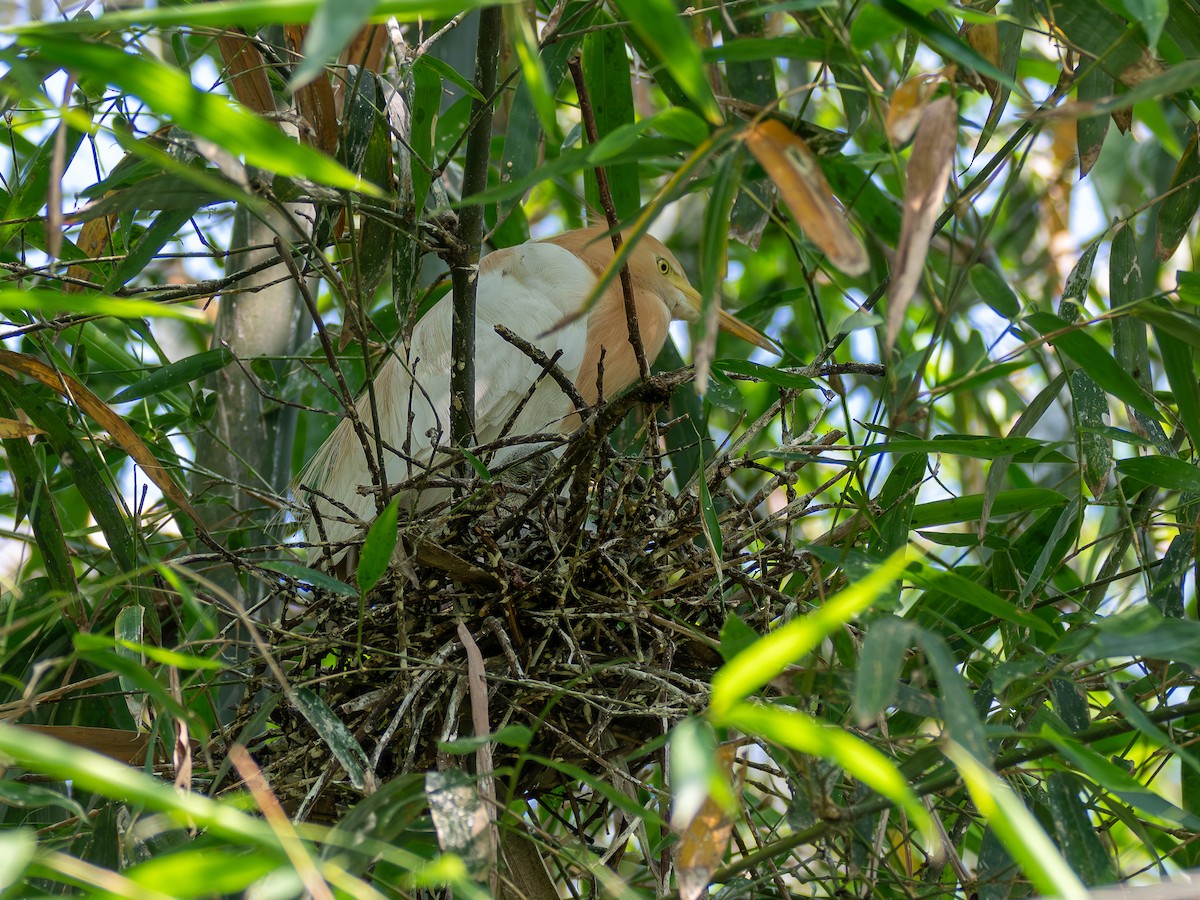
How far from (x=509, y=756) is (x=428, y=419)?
A: 62 centimetres

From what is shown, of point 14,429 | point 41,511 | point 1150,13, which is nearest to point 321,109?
point 14,429

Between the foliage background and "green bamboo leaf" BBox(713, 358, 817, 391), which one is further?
"green bamboo leaf" BBox(713, 358, 817, 391)

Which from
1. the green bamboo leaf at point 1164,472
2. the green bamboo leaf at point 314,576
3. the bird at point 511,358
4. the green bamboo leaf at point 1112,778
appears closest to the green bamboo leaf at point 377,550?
the green bamboo leaf at point 314,576

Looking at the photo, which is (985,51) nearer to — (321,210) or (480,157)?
(480,157)

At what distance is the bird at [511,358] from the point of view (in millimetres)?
1619

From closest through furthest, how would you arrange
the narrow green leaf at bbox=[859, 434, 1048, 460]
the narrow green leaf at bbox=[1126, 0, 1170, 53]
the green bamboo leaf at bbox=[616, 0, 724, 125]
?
the green bamboo leaf at bbox=[616, 0, 724, 125] < the narrow green leaf at bbox=[1126, 0, 1170, 53] < the narrow green leaf at bbox=[859, 434, 1048, 460]

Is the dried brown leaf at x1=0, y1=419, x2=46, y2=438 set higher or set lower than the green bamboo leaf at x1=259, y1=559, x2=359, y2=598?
higher

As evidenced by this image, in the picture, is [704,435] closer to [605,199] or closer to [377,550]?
[605,199]

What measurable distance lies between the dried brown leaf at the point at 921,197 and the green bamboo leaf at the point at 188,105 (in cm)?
32

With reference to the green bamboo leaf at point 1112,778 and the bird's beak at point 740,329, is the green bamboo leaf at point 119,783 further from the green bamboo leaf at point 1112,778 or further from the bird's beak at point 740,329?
the bird's beak at point 740,329

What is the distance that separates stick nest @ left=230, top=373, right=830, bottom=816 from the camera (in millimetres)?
1117

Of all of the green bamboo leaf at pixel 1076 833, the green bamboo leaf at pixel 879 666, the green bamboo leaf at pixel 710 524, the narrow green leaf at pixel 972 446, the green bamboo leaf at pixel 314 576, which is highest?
the narrow green leaf at pixel 972 446

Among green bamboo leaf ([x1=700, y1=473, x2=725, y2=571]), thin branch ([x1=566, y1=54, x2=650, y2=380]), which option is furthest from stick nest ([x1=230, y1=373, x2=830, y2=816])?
thin branch ([x1=566, y1=54, x2=650, y2=380])

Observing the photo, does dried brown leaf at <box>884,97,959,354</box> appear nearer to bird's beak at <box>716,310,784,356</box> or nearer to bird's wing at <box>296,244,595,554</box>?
bird's wing at <box>296,244,595,554</box>
